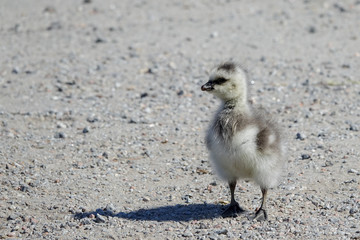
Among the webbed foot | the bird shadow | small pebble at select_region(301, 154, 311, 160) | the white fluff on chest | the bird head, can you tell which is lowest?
small pebble at select_region(301, 154, 311, 160)

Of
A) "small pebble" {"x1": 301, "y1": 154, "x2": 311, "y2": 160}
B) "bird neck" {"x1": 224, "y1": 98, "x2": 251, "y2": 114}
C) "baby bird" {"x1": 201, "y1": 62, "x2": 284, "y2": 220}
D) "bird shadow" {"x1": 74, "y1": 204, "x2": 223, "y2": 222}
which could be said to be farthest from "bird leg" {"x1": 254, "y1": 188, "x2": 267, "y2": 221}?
"small pebble" {"x1": 301, "y1": 154, "x2": 311, "y2": 160}

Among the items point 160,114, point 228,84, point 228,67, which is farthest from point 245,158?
point 160,114

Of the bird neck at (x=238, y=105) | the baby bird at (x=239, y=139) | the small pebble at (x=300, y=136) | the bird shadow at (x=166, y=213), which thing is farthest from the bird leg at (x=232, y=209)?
the small pebble at (x=300, y=136)

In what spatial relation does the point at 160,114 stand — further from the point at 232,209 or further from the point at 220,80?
the point at 232,209

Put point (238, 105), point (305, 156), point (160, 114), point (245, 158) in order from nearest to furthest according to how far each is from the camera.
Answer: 1. point (245, 158)
2. point (238, 105)
3. point (305, 156)
4. point (160, 114)

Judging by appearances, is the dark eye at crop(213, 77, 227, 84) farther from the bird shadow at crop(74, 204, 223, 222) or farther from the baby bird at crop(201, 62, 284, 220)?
the bird shadow at crop(74, 204, 223, 222)

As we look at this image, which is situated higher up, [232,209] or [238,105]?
[238,105]

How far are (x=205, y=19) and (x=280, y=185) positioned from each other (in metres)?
9.09

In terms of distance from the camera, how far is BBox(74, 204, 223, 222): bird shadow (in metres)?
7.21

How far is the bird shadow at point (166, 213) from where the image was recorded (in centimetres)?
721

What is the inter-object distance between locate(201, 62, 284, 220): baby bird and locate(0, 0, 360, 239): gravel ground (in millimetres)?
500

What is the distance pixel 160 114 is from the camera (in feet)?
35.6

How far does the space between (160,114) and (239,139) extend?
4122 mm

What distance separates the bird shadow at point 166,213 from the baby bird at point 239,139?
250 millimetres
